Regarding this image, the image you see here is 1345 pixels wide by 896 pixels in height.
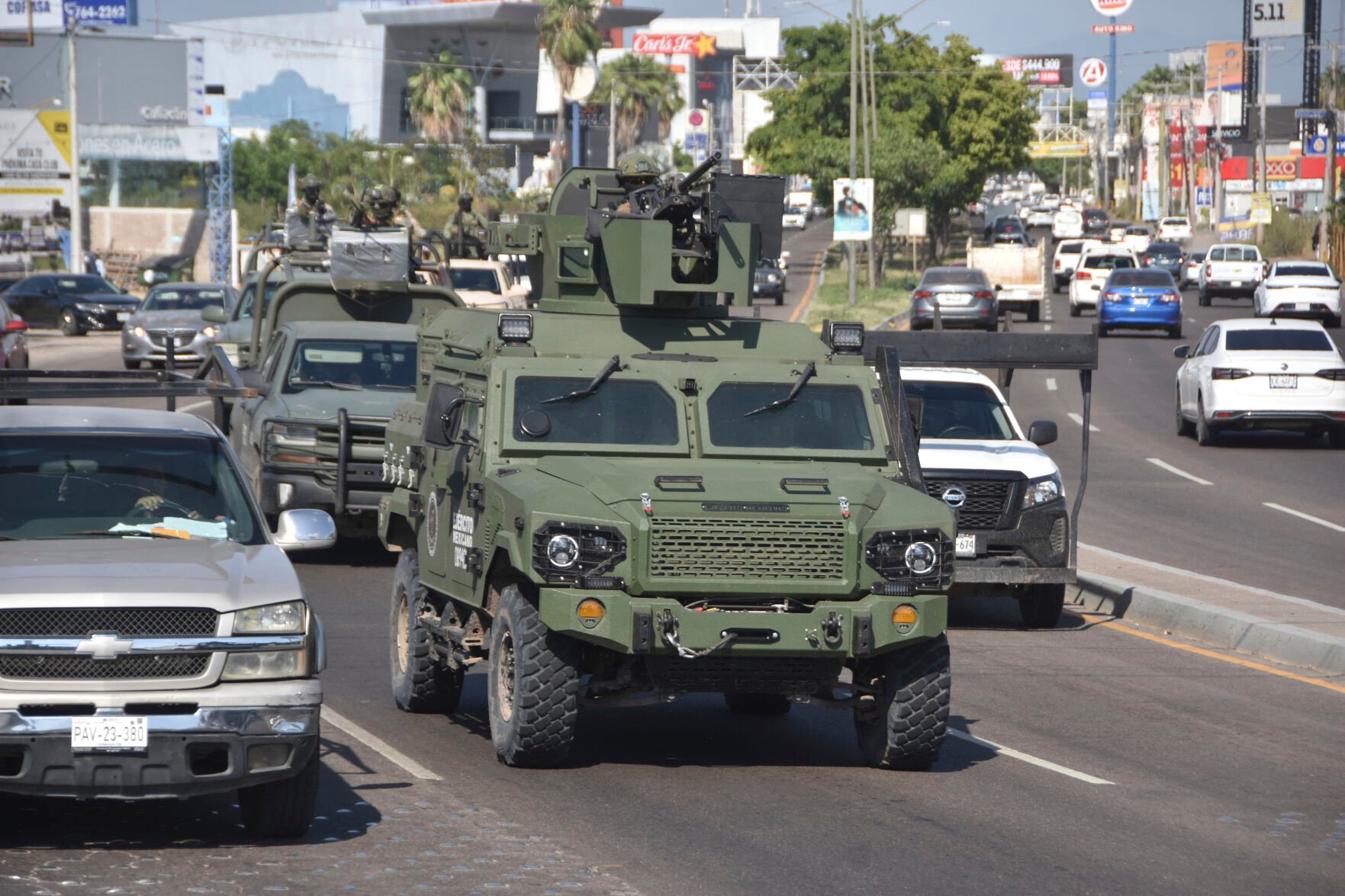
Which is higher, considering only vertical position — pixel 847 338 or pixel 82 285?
pixel 82 285

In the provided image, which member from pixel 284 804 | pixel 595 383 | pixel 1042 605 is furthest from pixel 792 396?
pixel 1042 605

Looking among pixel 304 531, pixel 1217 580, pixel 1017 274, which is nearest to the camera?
pixel 304 531

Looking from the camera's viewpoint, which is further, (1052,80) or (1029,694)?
(1052,80)

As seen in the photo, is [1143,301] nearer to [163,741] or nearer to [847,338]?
[847,338]

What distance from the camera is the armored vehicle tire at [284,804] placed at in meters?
7.21

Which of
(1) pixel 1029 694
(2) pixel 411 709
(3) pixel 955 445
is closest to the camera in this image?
(2) pixel 411 709

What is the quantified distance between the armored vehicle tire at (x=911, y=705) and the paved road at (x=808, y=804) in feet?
0.47

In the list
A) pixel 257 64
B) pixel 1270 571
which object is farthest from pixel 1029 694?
pixel 257 64

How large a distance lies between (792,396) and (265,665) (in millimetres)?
3720

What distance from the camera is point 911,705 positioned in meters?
8.94

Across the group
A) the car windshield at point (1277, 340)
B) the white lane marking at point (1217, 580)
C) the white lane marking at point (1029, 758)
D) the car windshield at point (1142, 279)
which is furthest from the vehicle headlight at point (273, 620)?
the car windshield at point (1142, 279)

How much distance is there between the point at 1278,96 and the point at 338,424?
170 meters

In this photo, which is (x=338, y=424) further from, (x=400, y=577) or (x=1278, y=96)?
(x=1278, y=96)

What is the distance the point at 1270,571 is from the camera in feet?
56.3
